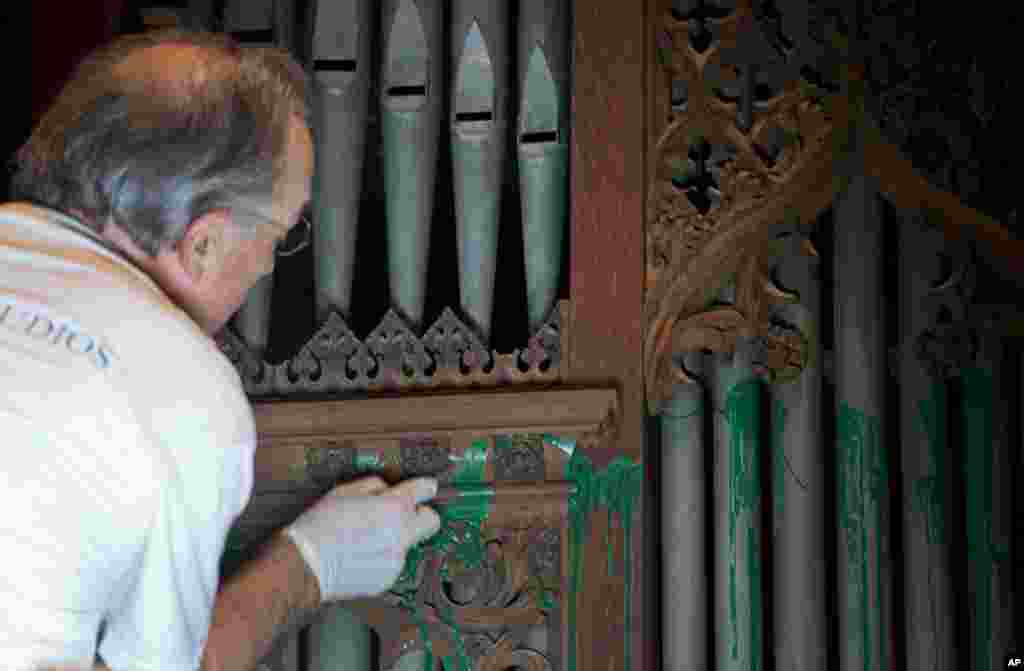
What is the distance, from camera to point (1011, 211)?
4.57 m

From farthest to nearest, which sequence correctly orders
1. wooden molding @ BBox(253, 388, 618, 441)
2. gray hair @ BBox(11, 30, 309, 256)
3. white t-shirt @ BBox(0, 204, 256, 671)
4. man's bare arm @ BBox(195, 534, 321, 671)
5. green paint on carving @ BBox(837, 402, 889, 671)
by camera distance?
wooden molding @ BBox(253, 388, 618, 441)
green paint on carving @ BBox(837, 402, 889, 671)
man's bare arm @ BBox(195, 534, 321, 671)
gray hair @ BBox(11, 30, 309, 256)
white t-shirt @ BBox(0, 204, 256, 671)

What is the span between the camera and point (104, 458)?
9.70 feet

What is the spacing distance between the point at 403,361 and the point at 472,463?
0.81ft

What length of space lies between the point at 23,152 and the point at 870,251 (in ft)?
5.77

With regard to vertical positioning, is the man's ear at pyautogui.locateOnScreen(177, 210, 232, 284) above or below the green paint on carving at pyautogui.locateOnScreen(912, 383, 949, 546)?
above

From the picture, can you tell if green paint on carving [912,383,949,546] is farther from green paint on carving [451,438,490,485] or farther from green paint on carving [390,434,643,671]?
green paint on carving [451,438,490,485]

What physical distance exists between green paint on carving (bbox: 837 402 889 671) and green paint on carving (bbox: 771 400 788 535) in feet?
0.33

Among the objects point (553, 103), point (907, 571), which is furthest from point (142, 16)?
point (907, 571)

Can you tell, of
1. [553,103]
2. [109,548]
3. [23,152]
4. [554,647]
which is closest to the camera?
[109,548]

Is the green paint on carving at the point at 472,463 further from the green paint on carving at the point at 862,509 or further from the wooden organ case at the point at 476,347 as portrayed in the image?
the green paint on carving at the point at 862,509

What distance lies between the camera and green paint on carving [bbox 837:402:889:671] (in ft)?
14.3

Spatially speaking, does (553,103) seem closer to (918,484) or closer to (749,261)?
(749,261)

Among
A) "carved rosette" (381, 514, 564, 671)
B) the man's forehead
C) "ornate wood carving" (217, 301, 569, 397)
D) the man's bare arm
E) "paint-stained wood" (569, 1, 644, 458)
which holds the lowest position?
"carved rosette" (381, 514, 564, 671)

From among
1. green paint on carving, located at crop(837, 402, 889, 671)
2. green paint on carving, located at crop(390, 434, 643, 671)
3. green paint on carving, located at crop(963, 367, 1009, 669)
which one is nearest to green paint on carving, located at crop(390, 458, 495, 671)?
green paint on carving, located at crop(390, 434, 643, 671)
